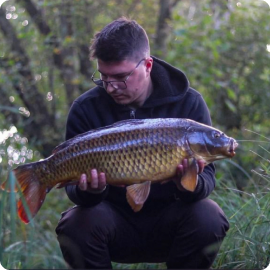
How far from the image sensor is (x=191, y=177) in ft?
8.21

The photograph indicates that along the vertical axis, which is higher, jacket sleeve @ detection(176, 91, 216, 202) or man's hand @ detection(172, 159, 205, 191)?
man's hand @ detection(172, 159, 205, 191)

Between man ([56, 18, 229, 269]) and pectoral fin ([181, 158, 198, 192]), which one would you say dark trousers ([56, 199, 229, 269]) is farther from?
pectoral fin ([181, 158, 198, 192])

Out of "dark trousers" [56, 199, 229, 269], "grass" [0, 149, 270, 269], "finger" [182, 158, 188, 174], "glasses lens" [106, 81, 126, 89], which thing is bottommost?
"grass" [0, 149, 270, 269]

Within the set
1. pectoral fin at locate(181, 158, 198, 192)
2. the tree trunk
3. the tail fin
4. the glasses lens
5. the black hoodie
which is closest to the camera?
pectoral fin at locate(181, 158, 198, 192)

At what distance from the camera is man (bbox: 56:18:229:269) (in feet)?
8.75

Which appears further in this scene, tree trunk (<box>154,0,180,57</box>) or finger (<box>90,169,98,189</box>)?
tree trunk (<box>154,0,180,57</box>)

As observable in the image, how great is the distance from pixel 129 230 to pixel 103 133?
0.48m

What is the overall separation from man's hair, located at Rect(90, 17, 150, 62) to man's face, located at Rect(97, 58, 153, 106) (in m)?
0.03

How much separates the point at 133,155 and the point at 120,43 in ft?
2.03

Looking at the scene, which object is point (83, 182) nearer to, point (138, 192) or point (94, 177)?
point (94, 177)

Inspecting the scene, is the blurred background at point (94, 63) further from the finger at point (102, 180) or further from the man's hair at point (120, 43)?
the finger at point (102, 180)

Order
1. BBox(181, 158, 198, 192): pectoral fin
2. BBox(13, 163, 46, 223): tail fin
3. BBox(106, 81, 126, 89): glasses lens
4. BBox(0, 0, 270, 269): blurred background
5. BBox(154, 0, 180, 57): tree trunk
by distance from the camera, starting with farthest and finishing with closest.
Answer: BBox(154, 0, 180, 57): tree trunk < BBox(0, 0, 270, 269): blurred background < BBox(106, 81, 126, 89): glasses lens < BBox(13, 163, 46, 223): tail fin < BBox(181, 158, 198, 192): pectoral fin

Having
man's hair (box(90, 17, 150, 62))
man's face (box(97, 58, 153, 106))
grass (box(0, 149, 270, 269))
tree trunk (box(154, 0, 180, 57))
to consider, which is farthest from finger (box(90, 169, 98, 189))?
tree trunk (box(154, 0, 180, 57))

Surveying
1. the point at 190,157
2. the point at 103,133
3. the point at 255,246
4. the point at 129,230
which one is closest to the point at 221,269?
the point at 255,246
